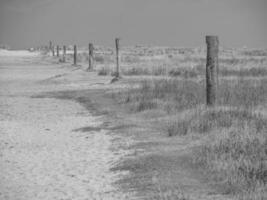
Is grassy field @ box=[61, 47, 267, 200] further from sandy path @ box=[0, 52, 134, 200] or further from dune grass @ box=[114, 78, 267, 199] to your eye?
sandy path @ box=[0, 52, 134, 200]

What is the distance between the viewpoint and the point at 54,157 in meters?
9.10

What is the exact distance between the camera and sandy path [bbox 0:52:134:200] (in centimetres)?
704

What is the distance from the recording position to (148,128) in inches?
467

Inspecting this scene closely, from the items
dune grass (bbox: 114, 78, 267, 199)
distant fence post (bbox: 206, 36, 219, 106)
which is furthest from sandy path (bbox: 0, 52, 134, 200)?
distant fence post (bbox: 206, 36, 219, 106)

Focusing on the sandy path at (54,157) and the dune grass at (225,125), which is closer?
the sandy path at (54,157)

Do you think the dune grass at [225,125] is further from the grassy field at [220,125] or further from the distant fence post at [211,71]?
the distant fence post at [211,71]

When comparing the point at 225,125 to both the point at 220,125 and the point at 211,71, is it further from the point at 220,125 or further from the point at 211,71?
the point at 211,71

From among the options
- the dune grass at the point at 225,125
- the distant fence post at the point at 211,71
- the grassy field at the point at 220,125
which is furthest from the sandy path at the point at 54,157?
the distant fence post at the point at 211,71

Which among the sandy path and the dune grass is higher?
the dune grass

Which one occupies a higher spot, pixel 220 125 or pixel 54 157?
pixel 220 125

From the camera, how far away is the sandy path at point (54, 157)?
7.04 m

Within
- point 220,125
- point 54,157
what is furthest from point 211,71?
point 54,157

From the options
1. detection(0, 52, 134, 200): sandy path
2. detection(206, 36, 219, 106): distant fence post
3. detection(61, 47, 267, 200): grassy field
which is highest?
detection(206, 36, 219, 106): distant fence post

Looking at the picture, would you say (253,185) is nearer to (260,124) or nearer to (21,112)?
(260,124)
